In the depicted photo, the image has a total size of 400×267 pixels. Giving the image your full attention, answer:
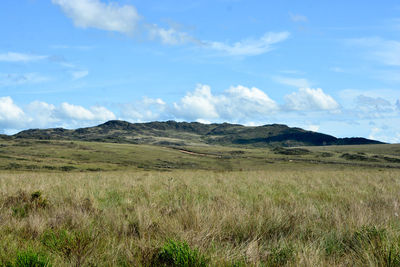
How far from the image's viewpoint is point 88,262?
12.8 feet

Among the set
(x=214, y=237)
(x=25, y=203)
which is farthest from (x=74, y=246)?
(x=25, y=203)

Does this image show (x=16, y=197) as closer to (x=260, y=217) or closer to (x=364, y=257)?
(x=260, y=217)

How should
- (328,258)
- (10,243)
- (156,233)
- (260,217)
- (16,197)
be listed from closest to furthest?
(328,258) < (10,243) < (156,233) < (260,217) < (16,197)

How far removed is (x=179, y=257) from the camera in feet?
12.0

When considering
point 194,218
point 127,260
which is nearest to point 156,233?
point 194,218

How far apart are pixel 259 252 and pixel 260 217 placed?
1434 mm

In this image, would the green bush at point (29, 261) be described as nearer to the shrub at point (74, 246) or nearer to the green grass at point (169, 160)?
the shrub at point (74, 246)

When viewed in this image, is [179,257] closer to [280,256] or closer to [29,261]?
[280,256]

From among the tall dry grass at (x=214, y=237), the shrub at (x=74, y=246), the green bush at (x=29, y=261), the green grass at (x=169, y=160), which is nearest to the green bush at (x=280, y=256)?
the tall dry grass at (x=214, y=237)

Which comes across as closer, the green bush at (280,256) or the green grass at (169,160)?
A: the green bush at (280,256)

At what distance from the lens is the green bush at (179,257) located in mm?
3633

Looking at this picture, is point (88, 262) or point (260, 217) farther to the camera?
point (260, 217)

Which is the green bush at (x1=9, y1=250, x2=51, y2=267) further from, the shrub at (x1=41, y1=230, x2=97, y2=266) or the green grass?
the green grass

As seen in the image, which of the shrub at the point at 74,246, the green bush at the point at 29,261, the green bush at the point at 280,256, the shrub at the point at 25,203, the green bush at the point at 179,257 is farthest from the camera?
the shrub at the point at 25,203
